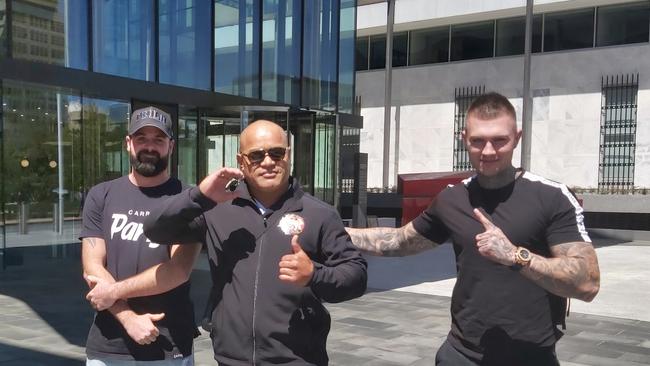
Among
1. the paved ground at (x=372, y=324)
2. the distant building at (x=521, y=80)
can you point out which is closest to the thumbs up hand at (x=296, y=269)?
the paved ground at (x=372, y=324)

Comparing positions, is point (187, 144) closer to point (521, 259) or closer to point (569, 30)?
point (521, 259)

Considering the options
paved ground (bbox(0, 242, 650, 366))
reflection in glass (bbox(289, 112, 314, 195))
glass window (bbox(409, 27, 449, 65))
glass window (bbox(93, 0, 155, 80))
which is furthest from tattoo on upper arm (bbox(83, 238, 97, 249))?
glass window (bbox(409, 27, 449, 65))

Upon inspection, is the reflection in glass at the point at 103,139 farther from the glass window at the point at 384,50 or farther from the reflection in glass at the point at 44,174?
the glass window at the point at 384,50

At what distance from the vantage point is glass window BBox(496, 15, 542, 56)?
2417 cm

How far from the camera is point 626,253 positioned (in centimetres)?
1559

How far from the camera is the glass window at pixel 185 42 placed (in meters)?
12.4

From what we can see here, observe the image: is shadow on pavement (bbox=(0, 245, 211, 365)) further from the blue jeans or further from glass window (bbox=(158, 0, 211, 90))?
glass window (bbox=(158, 0, 211, 90))

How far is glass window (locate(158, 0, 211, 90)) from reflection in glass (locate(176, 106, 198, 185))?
2.39 feet

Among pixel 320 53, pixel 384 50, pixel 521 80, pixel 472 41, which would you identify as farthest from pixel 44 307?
pixel 384 50

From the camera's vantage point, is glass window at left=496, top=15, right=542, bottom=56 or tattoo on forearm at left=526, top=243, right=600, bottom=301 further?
glass window at left=496, top=15, right=542, bottom=56

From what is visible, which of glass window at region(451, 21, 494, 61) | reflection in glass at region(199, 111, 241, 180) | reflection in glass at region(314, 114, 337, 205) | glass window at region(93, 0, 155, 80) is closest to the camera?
glass window at region(93, 0, 155, 80)

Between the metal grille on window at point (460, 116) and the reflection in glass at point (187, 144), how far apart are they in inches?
564

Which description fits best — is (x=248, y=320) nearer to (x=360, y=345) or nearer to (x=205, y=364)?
(x=205, y=364)

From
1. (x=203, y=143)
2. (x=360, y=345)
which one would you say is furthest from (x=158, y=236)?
(x=203, y=143)
